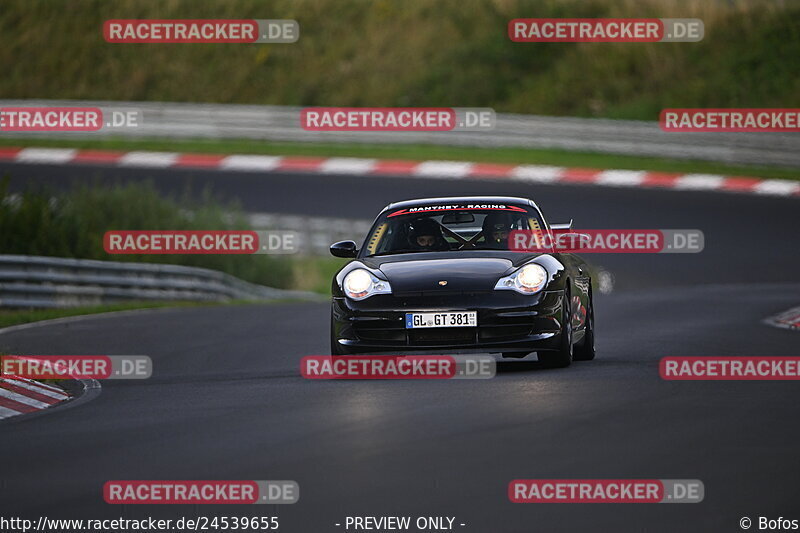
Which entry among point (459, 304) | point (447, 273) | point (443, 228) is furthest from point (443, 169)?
point (459, 304)

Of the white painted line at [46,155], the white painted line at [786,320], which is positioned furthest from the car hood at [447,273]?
the white painted line at [46,155]

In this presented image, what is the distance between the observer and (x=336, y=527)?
6.11 m

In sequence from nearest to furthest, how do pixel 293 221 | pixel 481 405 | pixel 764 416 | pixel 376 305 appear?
pixel 764 416, pixel 481 405, pixel 376 305, pixel 293 221

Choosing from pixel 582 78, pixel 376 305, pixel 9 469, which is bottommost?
pixel 9 469

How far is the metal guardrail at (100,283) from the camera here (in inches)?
→ 832

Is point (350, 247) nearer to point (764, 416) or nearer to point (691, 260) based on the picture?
point (764, 416)

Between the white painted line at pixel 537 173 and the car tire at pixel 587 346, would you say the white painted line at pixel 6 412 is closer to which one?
the car tire at pixel 587 346

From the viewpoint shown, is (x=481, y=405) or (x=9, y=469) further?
(x=481, y=405)

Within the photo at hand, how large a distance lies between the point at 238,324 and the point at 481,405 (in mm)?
8517

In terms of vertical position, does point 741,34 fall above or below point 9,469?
above

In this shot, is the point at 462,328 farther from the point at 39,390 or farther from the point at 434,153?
the point at 434,153

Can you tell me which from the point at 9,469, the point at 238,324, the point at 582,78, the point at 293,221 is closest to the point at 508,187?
the point at 293,221

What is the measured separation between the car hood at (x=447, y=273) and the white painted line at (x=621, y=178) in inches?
763

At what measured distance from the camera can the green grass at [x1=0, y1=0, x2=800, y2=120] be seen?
3841 cm
